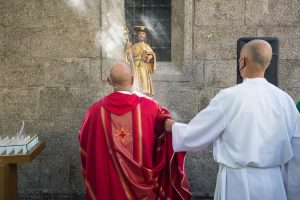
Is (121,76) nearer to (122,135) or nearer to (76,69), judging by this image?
(122,135)

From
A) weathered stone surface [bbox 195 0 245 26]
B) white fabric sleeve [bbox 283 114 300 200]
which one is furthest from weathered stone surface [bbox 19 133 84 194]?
white fabric sleeve [bbox 283 114 300 200]

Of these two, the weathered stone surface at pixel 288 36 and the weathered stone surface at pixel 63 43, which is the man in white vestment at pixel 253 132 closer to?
the weathered stone surface at pixel 288 36

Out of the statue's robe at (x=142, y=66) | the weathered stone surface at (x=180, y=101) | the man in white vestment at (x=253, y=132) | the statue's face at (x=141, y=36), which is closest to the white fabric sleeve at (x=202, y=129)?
the man in white vestment at (x=253, y=132)

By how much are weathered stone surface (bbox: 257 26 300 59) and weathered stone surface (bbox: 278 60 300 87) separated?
9 centimetres

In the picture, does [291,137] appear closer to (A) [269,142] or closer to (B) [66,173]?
(A) [269,142]

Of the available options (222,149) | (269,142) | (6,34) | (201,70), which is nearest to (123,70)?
(222,149)

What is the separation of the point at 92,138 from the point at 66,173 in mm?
1945

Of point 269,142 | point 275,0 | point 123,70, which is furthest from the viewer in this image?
point 275,0

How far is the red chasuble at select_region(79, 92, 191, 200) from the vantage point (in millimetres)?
3828

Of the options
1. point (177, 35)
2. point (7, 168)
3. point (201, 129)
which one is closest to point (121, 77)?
point (201, 129)

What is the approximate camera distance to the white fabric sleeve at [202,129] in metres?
3.14

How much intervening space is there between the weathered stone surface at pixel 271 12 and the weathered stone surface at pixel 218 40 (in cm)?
17

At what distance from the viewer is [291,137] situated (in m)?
3.21

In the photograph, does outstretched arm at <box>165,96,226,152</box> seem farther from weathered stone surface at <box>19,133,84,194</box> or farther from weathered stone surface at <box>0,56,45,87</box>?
weathered stone surface at <box>0,56,45,87</box>
